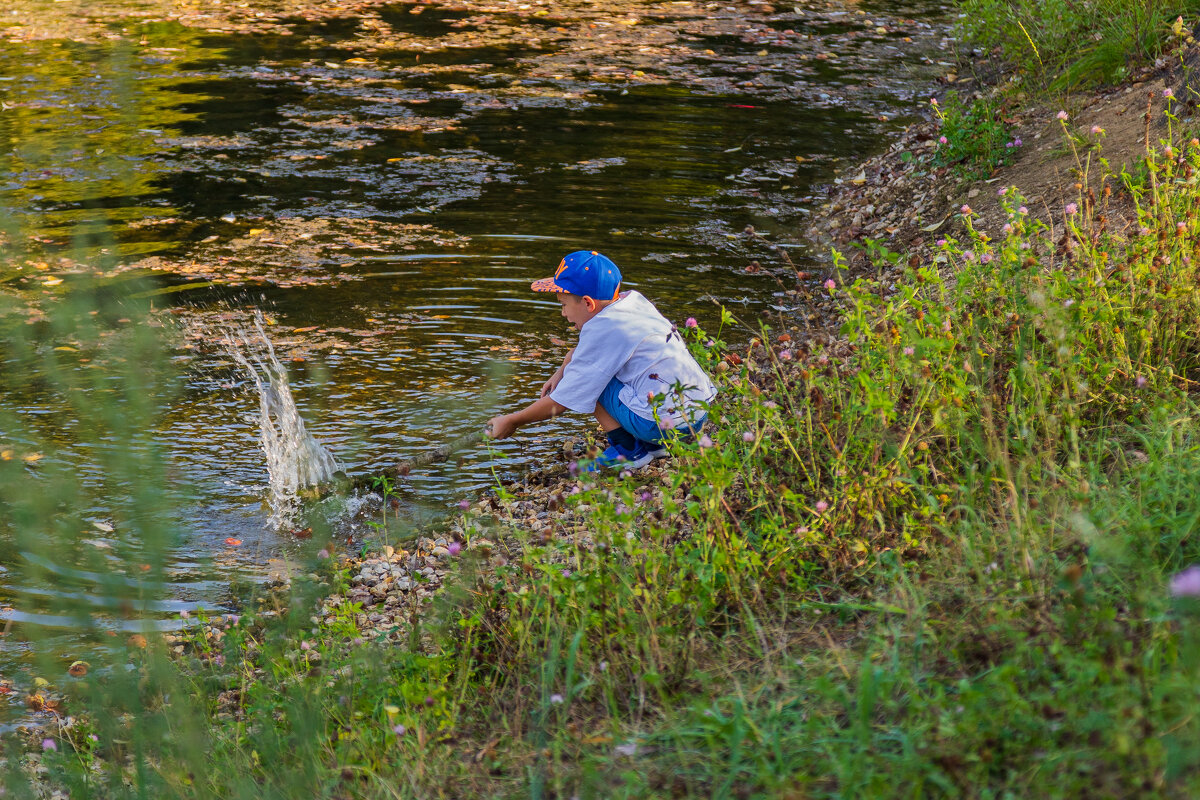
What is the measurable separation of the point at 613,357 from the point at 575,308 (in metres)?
0.35

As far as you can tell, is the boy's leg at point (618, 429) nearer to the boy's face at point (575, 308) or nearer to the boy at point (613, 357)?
the boy at point (613, 357)

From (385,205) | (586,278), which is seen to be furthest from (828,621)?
(385,205)

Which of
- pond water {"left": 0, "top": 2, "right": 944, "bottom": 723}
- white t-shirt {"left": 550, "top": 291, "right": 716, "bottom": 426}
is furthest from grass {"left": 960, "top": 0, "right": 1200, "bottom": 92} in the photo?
white t-shirt {"left": 550, "top": 291, "right": 716, "bottom": 426}

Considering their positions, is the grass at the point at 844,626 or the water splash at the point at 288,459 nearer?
the grass at the point at 844,626

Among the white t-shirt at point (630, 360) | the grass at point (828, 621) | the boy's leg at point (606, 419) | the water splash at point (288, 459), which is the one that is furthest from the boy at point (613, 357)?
the water splash at point (288, 459)

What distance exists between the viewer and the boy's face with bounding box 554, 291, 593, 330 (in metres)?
5.48

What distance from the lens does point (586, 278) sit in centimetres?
541

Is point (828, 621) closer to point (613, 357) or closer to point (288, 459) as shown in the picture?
point (613, 357)

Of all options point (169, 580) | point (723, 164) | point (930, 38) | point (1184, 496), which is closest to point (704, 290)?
point (723, 164)

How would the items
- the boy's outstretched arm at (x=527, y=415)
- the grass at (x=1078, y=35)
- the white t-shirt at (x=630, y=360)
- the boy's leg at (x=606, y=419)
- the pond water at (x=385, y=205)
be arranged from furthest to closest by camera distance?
→ the grass at (x=1078, y=35) < the pond water at (x=385, y=205) < the boy's leg at (x=606, y=419) < the boy's outstretched arm at (x=527, y=415) < the white t-shirt at (x=630, y=360)

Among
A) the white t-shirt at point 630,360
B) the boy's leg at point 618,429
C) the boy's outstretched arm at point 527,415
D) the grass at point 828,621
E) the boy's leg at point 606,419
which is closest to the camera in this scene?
the grass at point 828,621

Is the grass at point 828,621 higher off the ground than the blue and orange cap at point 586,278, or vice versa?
the blue and orange cap at point 586,278

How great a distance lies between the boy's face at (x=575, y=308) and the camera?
548 centimetres

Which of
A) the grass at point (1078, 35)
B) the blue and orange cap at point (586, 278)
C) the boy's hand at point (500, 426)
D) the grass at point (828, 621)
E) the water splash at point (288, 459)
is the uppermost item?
the grass at point (1078, 35)
